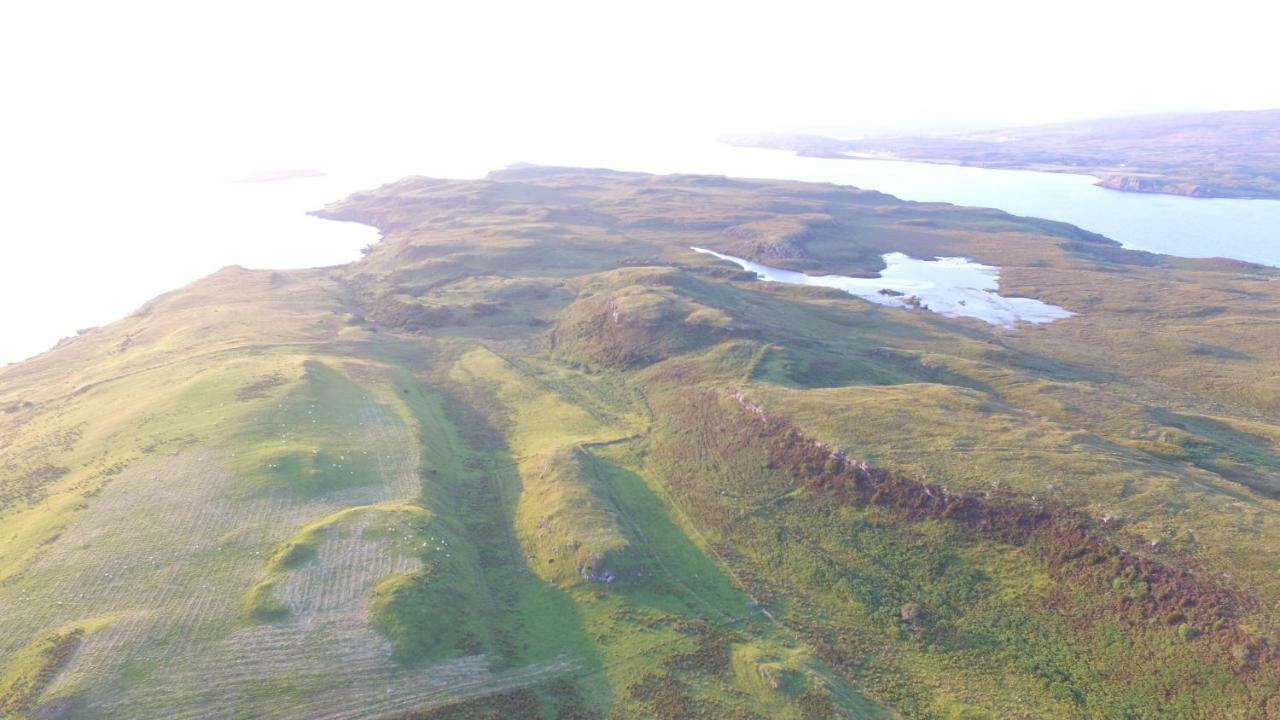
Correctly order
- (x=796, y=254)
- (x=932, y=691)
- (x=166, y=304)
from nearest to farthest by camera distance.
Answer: (x=932, y=691)
(x=166, y=304)
(x=796, y=254)

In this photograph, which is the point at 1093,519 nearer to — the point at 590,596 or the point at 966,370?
the point at 590,596

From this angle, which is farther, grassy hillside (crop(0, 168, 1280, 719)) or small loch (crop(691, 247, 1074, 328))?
small loch (crop(691, 247, 1074, 328))

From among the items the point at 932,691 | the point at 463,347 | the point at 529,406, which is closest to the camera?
the point at 932,691

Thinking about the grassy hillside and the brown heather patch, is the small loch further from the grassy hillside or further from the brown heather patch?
the brown heather patch

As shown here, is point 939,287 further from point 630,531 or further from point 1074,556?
point 630,531

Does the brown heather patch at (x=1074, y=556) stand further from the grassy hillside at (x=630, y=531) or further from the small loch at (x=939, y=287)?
the small loch at (x=939, y=287)

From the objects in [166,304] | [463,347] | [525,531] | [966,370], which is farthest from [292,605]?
[166,304]

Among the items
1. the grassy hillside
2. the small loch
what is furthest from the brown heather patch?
the small loch
